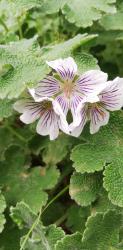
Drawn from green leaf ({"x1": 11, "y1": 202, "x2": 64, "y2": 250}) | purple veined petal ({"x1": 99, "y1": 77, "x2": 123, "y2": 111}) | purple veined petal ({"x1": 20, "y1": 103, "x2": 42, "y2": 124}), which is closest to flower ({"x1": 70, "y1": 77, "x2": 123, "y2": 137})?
purple veined petal ({"x1": 99, "y1": 77, "x2": 123, "y2": 111})

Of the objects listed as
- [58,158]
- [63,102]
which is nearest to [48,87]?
[63,102]

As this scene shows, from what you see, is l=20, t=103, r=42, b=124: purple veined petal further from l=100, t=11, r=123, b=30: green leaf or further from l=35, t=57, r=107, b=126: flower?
l=100, t=11, r=123, b=30: green leaf

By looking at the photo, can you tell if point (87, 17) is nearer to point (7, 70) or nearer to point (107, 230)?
point (7, 70)

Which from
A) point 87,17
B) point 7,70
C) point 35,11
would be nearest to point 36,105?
point 7,70

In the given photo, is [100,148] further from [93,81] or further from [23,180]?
[23,180]

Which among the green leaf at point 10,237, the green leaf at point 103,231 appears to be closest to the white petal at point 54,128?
the green leaf at point 103,231

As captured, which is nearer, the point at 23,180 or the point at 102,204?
the point at 102,204
